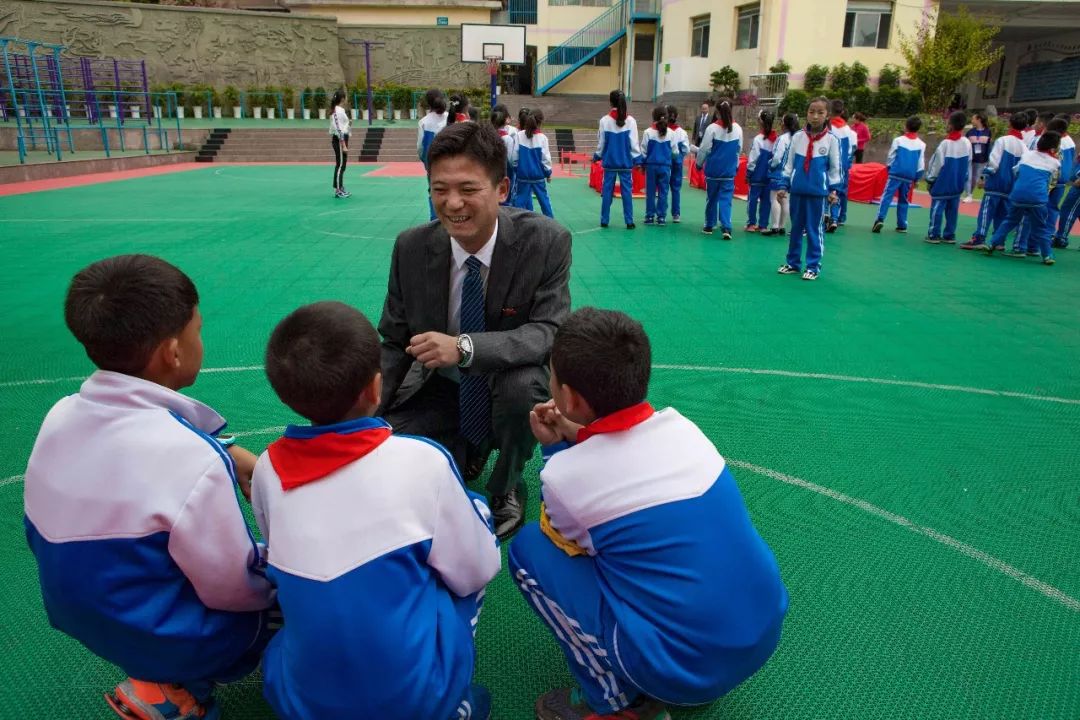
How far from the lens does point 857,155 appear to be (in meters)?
14.4

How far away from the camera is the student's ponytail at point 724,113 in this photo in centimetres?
855

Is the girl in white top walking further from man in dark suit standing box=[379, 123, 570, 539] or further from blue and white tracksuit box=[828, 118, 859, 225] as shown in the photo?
man in dark suit standing box=[379, 123, 570, 539]

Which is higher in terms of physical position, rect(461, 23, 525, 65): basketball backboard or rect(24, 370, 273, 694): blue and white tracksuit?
rect(461, 23, 525, 65): basketball backboard

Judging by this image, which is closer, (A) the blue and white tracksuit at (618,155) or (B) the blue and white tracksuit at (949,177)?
(B) the blue and white tracksuit at (949,177)

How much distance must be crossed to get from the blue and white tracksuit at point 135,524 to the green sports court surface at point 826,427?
15.7 inches

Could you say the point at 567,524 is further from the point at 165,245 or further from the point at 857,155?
the point at 857,155

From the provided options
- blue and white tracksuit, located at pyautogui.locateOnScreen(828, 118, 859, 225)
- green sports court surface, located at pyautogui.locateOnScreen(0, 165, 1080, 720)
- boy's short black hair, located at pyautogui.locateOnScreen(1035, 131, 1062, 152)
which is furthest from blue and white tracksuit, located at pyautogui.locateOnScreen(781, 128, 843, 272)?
boy's short black hair, located at pyautogui.locateOnScreen(1035, 131, 1062, 152)

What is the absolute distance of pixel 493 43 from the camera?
2180cm

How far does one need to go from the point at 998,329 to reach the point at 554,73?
27.0 meters

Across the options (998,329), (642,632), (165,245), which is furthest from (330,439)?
(165,245)

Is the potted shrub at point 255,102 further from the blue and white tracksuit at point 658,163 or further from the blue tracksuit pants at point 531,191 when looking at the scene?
the blue and white tracksuit at point 658,163

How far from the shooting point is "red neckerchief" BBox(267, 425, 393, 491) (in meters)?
1.34

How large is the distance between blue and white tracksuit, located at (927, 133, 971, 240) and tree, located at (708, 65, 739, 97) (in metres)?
16.0

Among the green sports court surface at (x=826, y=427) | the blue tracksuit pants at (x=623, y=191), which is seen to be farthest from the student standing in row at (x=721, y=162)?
the blue tracksuit pants at (x=623, y=191)
